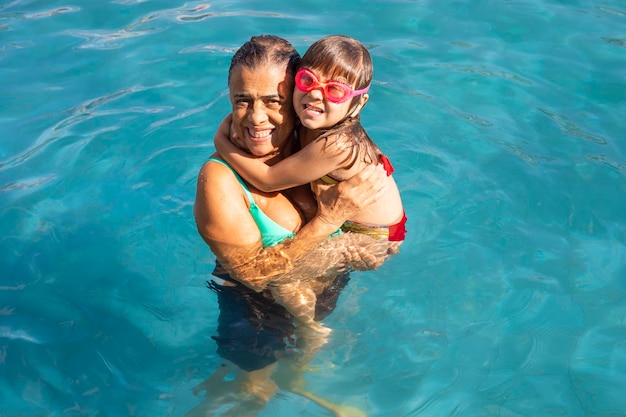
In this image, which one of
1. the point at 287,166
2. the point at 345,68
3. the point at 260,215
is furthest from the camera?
the point at 260,215

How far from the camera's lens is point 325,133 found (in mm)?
4141

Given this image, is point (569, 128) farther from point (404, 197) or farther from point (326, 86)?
point (326, 86)

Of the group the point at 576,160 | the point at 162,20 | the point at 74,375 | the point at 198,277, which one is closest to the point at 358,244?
the point at 198,277

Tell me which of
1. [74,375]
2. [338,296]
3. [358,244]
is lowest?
[74,375]

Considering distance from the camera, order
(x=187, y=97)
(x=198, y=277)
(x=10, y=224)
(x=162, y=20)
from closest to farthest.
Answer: (x=198, y=277) < (x=10, y=224) < (x=187, y=97) < (x=162, y=20)

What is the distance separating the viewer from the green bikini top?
14.0 ft

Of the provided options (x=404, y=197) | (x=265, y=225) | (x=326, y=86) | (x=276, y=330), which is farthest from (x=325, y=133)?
(x=404, y=197)

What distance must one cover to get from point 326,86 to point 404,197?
2.65 m

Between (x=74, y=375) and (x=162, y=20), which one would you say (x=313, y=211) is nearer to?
(x=74, y=375)

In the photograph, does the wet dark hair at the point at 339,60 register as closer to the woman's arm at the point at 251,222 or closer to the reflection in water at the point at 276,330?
the woman's arm at the point at 251,222

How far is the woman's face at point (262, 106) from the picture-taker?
3.96 meters

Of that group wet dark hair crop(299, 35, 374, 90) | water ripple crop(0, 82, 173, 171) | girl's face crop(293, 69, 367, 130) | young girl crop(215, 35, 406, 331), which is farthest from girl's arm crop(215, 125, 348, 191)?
water ripple crop(0, 82, 173, 171)

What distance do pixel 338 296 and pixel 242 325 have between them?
2.47 feet

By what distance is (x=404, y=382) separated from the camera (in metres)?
4.91
